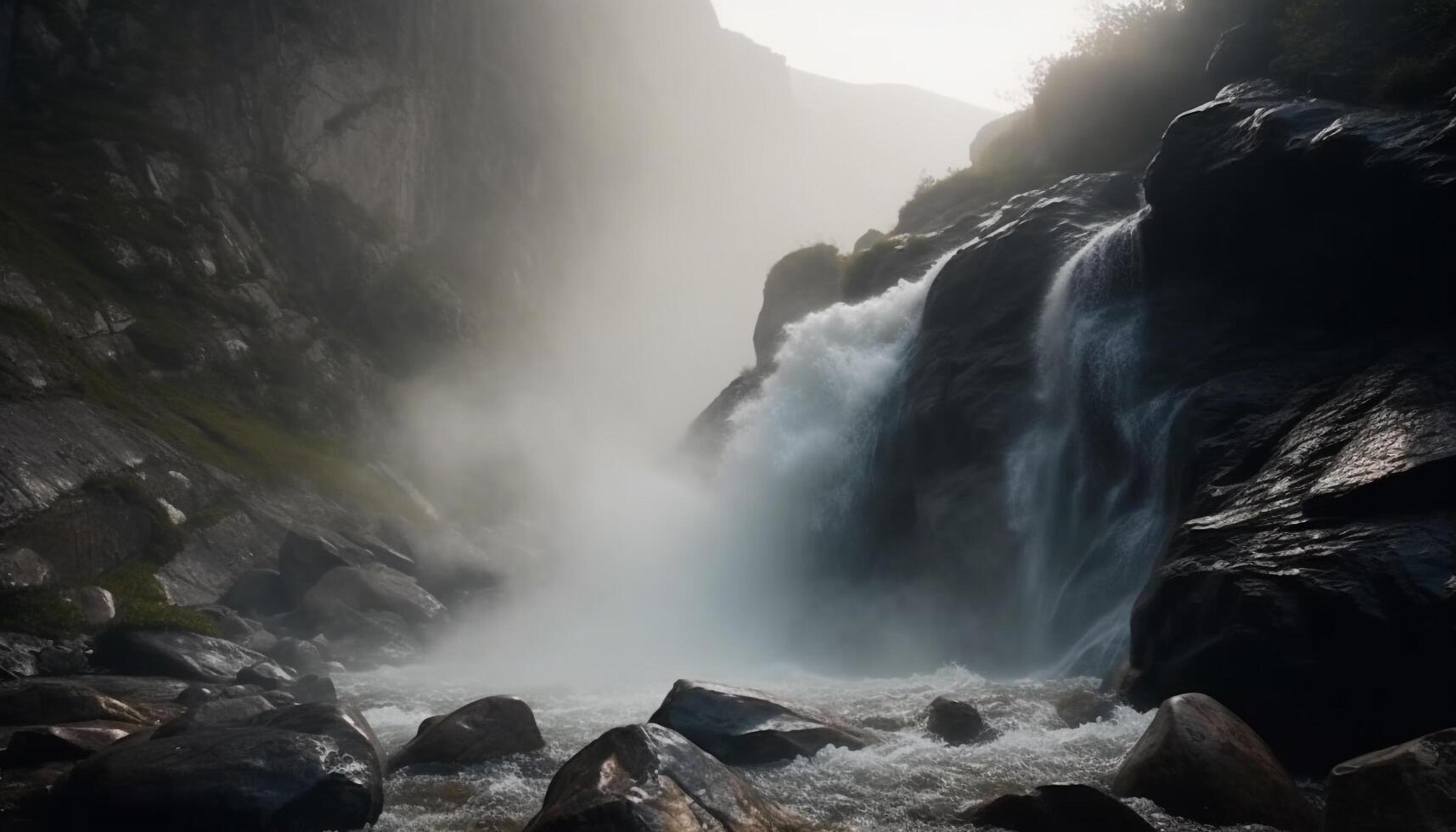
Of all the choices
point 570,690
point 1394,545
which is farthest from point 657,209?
point 1394,545

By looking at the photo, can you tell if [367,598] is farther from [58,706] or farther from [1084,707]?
[1084,707]

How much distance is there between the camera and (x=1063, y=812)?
9719 millimetres

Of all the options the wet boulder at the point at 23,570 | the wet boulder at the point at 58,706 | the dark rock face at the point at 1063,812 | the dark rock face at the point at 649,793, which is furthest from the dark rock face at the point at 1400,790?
the wet boulder at the point at 23,570

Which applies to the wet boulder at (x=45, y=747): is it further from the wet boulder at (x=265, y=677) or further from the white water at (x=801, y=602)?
the wet boulder at (x=265, y=677)

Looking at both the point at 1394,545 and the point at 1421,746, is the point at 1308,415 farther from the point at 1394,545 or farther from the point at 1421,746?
the point at 1421,746

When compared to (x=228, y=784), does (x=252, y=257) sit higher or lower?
higher

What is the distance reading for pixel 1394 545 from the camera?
1252 cm

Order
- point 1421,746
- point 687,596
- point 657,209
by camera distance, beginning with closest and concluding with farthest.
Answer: point 1421,746
point 687,596
point 657,209

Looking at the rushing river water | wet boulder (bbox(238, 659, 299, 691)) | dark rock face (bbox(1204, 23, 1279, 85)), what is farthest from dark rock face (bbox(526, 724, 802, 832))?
dark rock face (bbox(1204, 23, 1279, 85))

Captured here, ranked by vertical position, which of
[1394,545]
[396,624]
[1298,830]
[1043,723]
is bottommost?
[1298,830]

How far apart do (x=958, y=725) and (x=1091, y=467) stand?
12209 millimetres

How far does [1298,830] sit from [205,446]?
54.7m

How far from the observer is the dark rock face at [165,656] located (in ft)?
79.1

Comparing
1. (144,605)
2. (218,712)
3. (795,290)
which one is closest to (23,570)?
(144,605)
